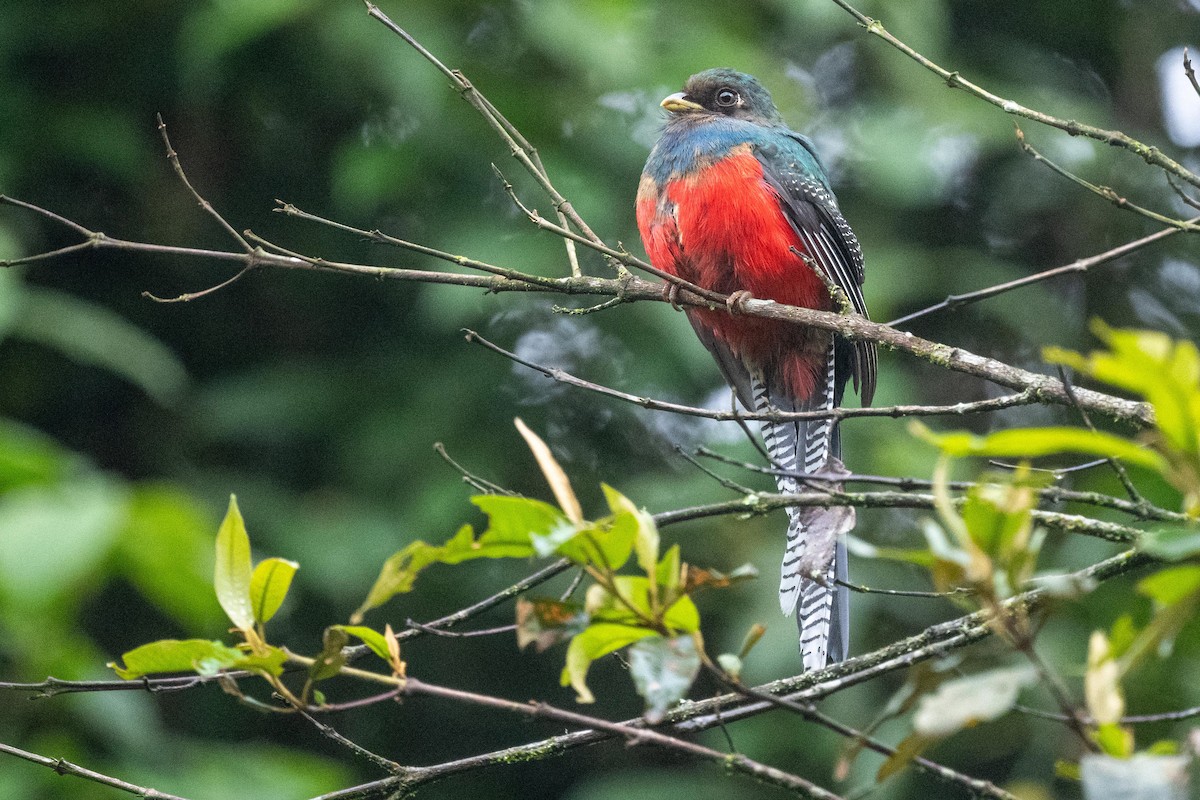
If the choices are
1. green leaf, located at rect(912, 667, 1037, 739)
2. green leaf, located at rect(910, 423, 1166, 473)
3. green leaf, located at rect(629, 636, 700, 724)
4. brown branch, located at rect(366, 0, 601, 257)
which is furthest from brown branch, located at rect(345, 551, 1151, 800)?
brown branch, located at rect(366, 0, 601, 257)

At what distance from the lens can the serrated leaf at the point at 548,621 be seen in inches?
Result: 70.8

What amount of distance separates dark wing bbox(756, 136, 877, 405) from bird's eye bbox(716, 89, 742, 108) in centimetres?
36

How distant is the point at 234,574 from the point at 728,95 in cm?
391

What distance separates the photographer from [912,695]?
65.0 inches

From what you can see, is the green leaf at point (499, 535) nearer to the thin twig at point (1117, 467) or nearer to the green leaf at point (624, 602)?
the green leaf at point (624, 602)

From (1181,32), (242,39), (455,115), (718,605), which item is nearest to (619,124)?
(455,115)

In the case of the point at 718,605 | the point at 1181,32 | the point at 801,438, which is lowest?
the point at 718,605

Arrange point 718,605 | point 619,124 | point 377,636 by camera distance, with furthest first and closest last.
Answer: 1. point 619,124
2. point 718,605
3. point 377,636

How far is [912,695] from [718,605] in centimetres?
441

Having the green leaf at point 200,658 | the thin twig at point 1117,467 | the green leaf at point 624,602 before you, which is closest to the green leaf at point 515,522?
the green leaf at point 624,602

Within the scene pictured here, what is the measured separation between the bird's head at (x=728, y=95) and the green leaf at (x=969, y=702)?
4.06 m

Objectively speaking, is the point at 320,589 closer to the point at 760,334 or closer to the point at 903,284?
the point at 760,334

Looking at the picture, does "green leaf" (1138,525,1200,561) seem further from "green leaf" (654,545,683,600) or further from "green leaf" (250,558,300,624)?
"green leaf" (250,558,300,624)

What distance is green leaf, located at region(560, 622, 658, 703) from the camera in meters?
1.75
